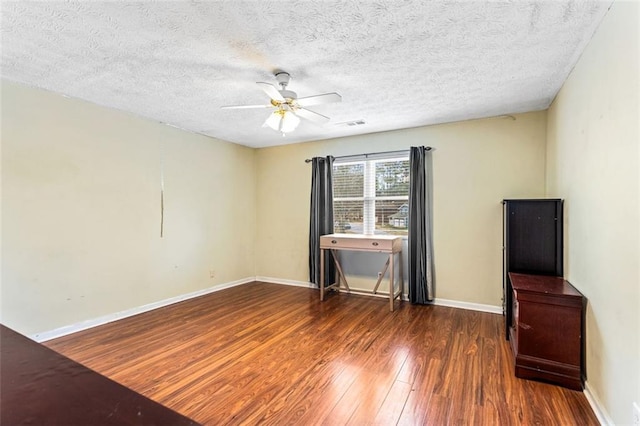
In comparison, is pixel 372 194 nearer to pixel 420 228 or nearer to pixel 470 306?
pixel 420 228

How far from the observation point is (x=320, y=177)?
15.4ft

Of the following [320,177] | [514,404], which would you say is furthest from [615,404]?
[320,177]

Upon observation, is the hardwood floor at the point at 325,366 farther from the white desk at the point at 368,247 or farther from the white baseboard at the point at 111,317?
the white desk at the point at 368,247

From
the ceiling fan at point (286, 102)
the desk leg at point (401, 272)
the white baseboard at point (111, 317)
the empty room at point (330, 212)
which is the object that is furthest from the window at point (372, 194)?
the white baseboard at point (111, 317)

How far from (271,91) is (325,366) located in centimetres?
219

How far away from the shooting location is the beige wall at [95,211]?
2732 mm

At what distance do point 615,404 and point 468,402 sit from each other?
2.36 feet

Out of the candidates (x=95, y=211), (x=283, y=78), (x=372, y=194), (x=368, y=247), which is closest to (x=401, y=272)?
(x=368, y=247)

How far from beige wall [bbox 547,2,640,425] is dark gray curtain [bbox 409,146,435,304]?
5.41 ft

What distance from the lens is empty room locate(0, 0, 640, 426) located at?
1.71m

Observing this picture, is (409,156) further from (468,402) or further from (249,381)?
(249,381)

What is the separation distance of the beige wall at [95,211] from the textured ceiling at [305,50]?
1.29 ft

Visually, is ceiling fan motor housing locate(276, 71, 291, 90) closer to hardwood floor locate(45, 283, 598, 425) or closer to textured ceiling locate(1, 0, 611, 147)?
textured ceiling locate(1, 0, 611, 147)

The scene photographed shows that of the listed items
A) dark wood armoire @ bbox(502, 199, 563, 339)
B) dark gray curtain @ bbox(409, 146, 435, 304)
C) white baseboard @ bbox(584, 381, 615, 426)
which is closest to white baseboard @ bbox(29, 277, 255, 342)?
dark gray curtain @ bbox(409, 146, 435, 304)
